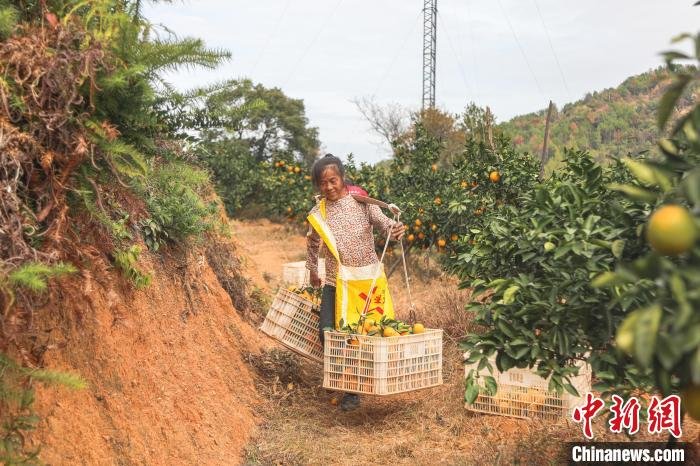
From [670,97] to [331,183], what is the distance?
3743 millimetres

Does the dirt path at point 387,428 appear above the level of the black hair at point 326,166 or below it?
below

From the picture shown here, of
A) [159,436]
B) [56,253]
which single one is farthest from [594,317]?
[159,436]

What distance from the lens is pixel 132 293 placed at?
438cm

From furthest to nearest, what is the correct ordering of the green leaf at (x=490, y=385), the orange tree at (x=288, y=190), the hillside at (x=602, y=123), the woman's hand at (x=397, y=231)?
the hillside at (x=602, y=123)
the orange tree at (x=288, y=190)
the woman's hand at (x=397, y=231)
the green leaf at (x=490, y=385)

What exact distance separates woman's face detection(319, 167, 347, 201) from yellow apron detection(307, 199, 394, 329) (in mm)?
222

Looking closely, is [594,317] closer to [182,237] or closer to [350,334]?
[350,334]

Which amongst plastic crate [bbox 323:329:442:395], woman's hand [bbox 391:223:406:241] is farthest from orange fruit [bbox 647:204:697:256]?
woman's hand [bbox 391:223:406:241]

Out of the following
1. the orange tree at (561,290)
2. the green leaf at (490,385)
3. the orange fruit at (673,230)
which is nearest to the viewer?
the orange fruit at (673,230)

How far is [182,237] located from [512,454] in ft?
9.73

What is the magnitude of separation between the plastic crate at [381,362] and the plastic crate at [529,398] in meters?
0.42

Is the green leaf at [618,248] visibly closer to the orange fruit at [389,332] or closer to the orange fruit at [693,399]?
the orange fruit at [693,399]

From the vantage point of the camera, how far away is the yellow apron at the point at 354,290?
5.25m

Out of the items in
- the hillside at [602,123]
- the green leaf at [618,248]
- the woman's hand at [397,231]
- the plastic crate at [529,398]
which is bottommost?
the plastic crate at [529,398]

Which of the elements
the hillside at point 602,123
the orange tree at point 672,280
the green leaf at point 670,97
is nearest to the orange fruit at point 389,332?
the orange tree at point 672,280
